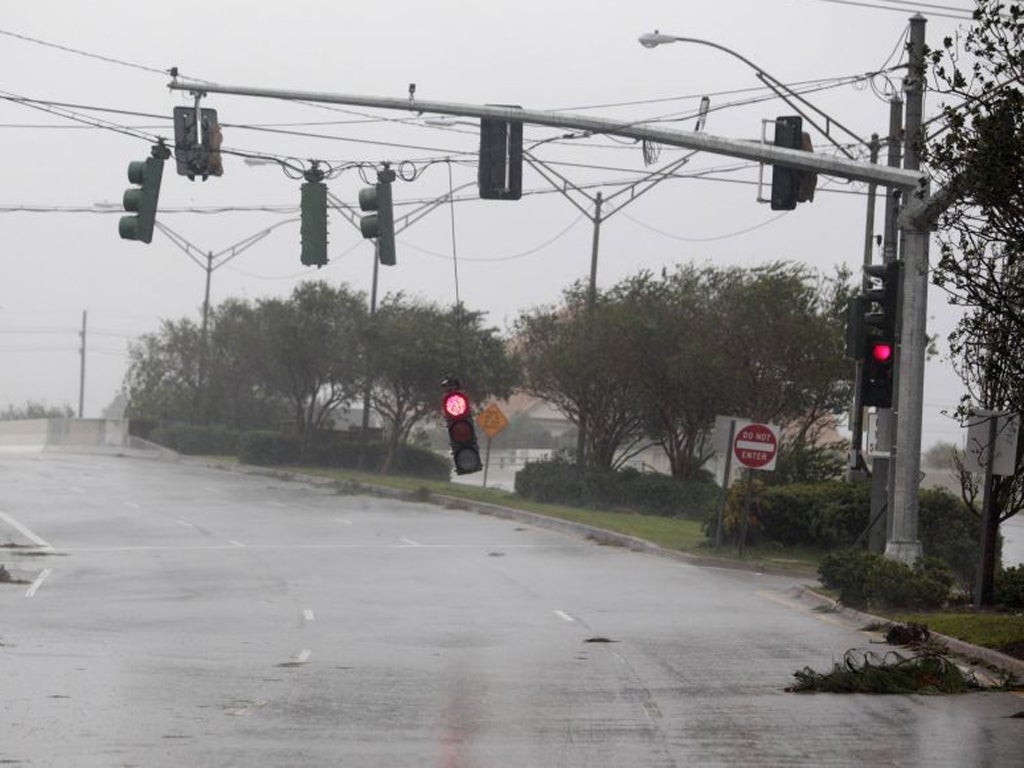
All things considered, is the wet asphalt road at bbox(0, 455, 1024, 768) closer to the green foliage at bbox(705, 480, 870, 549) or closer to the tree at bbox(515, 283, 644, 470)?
the green foliage at bbox(705, 480, 870, 549)

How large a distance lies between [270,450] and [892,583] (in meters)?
44.0

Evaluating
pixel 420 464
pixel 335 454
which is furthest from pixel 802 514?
pixel 335 454

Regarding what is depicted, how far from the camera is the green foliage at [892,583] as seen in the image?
2447 cm

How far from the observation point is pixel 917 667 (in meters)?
16.8

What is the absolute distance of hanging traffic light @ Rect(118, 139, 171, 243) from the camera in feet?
71.5

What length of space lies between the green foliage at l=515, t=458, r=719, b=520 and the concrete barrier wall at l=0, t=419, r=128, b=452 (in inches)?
1535

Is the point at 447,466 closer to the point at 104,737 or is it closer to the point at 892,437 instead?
the point at 892,437

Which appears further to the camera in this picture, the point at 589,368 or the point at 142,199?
the point at 589,368

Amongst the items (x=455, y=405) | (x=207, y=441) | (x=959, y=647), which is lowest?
(x=959, y=647)

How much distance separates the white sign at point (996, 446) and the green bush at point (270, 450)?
45.3m

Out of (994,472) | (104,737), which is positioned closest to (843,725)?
(104,737)

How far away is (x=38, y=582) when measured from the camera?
92.3ft

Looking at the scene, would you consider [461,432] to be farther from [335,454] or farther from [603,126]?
[335,454]

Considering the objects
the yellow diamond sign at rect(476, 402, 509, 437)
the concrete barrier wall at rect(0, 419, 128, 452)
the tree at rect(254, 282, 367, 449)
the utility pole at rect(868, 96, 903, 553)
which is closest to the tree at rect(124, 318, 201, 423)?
the concrete barrier wall at rect(0, 419, 128, 452)
